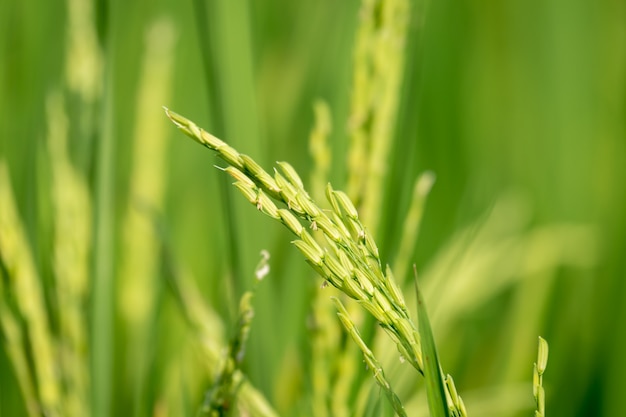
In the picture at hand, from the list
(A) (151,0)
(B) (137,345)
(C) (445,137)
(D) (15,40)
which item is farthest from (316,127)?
(A) (151,0)

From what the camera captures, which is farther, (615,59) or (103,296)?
(615,59)

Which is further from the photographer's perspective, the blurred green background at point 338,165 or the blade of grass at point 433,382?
the blurred green background at point 338,165

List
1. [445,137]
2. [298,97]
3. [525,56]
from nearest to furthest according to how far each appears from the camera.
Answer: [298,97] → [445,137] → [525,56]

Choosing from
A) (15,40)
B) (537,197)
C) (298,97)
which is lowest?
(537,197)

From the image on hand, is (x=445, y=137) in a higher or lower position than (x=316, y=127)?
lower

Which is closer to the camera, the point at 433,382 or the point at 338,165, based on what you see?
the point at 433,382

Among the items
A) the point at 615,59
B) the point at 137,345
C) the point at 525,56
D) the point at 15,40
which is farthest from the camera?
the point at 525,56

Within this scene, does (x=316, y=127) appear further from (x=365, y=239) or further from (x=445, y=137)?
(x=445, y=137)

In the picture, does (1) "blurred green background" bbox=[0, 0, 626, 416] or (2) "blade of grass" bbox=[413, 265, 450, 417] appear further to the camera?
(1) "blurred green background" bbox=[0, 0, 626, 416]
